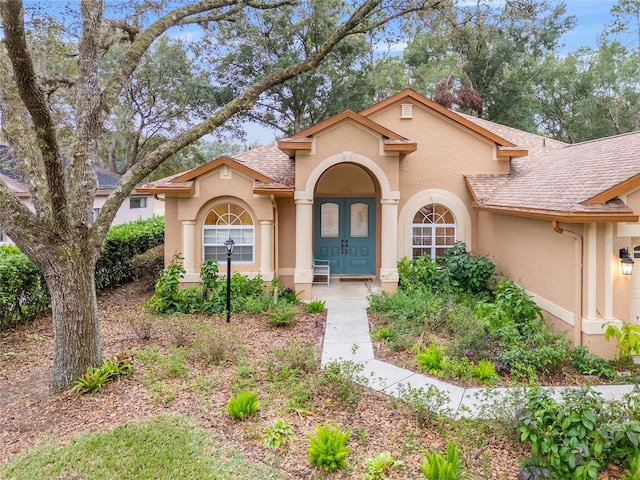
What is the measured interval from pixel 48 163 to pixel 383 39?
8965mm

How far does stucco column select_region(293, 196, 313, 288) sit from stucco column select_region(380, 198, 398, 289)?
2103 mm

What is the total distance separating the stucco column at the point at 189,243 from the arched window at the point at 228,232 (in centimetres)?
30

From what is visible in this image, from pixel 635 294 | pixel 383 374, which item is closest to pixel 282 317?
pixel 383 374

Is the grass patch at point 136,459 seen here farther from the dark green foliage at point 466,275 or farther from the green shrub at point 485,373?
the dark green foliage at point 466,275

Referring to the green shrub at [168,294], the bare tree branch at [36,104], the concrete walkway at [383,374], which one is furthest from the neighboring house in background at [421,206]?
the bare tree branch at [36,104]

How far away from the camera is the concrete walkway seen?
17.5 ft

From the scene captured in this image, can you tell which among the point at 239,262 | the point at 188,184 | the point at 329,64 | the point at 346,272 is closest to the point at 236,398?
the point at 239,262

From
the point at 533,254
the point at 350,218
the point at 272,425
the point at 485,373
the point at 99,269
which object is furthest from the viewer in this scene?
the point at 350,218

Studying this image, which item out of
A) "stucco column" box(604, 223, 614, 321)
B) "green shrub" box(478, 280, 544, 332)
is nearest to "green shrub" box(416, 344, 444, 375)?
"green shrub" box(478, 280, 544, 332)

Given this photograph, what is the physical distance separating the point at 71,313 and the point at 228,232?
19.5ft

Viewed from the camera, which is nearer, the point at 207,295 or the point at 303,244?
the point at 207,295

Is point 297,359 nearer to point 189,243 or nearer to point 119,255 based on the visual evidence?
point 189,243

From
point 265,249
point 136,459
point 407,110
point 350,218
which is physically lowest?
point 136,459

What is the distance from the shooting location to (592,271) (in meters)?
7.12
